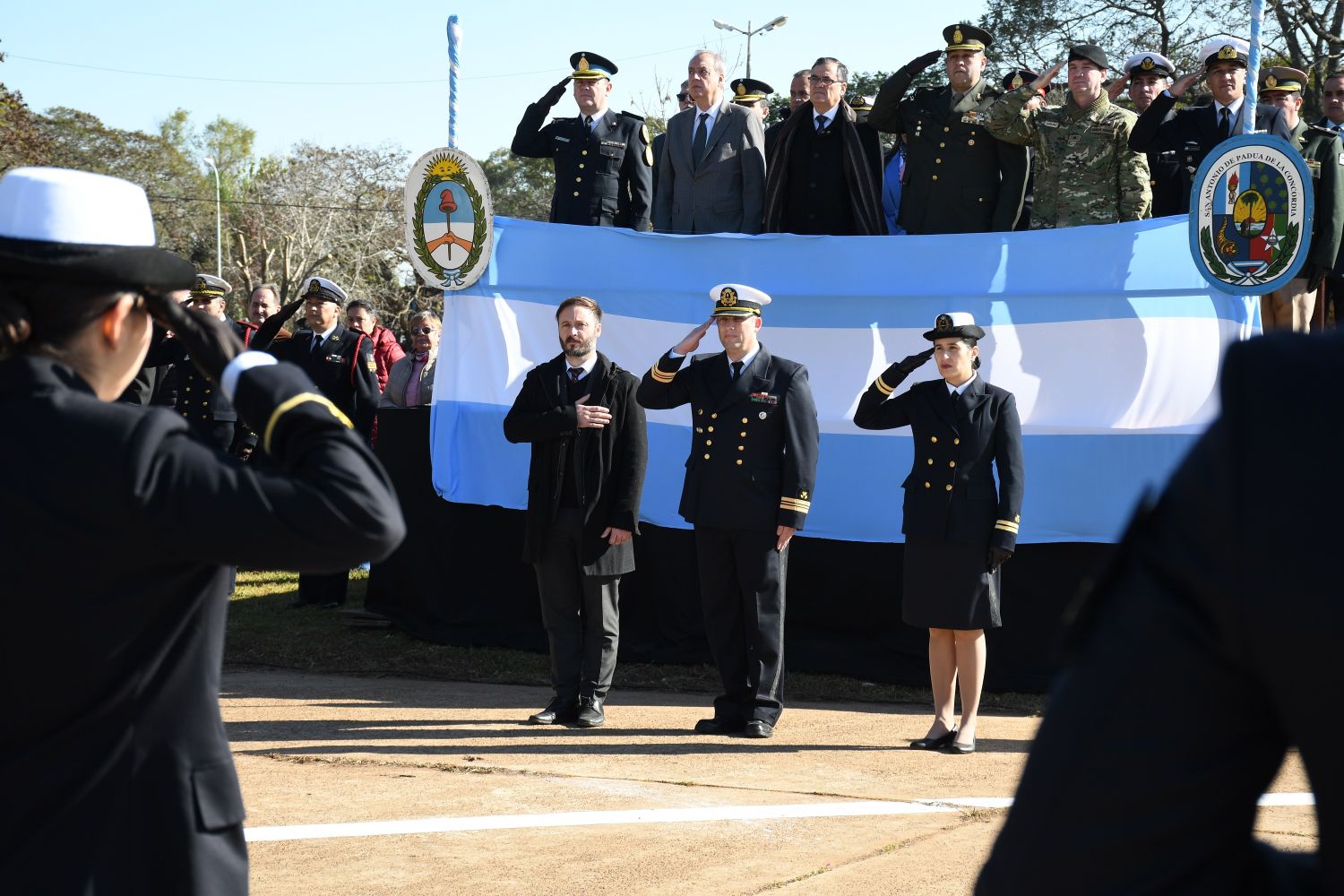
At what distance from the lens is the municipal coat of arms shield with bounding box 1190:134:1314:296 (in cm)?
729

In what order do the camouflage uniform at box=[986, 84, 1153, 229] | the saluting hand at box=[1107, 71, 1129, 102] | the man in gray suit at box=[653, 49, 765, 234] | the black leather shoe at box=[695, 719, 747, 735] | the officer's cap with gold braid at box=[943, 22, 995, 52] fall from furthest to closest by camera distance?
the saluting hand at box=[1107, 71, 1129, 102]
the man in gray suit at box=[653, 49, 765, 234]
the officer's cap with gold braid at box=[943, 22, 995, 52]
the camouflage uniform at box=[986, 84, 1153, 229]
the black leather shoe at box=[695, 719, 747, 735]

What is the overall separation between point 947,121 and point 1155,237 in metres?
1.50

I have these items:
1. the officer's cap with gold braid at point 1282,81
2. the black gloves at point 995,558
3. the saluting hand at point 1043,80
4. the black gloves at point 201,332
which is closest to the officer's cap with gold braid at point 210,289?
the saluting hand at point 1043,80

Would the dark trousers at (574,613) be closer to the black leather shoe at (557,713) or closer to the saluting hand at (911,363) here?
the black leather shoe at (557,713)

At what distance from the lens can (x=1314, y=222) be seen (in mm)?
8477

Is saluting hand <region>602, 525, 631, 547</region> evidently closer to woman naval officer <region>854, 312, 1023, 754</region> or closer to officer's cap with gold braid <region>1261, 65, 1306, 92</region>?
woman naval officer <region>854, 312, 1023, 754</region>

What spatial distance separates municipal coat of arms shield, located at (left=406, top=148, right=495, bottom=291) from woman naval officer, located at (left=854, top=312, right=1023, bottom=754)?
3312 mm

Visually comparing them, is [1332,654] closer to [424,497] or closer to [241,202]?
[424,497]

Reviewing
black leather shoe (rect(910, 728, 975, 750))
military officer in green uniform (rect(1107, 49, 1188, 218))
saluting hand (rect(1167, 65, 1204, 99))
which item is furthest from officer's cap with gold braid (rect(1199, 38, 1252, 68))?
black leather shoe (rect(910, 728, 975, 750))

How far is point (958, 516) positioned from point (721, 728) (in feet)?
5.00

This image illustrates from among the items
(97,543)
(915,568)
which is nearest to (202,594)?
(97,543)

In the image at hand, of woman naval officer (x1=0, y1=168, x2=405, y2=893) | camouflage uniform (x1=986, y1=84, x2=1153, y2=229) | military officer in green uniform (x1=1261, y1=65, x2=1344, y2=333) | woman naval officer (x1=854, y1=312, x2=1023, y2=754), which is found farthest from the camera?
camouflage uniform (x1=986, y1=84, x2=1153, y2=229)

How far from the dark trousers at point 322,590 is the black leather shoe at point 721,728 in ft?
14.0

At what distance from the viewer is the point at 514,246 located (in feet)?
30.5
